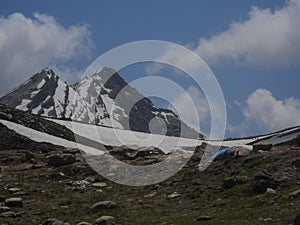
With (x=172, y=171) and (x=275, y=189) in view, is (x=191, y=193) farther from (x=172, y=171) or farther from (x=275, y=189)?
(x=172, y=171)

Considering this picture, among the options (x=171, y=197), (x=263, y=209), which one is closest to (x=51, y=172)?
(x=171, y=197)

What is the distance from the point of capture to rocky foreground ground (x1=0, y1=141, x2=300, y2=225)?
29.0 m

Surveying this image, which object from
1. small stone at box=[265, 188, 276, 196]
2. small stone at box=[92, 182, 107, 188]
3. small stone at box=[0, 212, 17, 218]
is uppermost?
small stone at box=[92, 182, 107, 188]

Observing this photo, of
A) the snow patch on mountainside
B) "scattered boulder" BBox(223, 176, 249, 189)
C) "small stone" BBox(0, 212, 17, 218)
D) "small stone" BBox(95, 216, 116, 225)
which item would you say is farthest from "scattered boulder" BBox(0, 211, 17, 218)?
the snow patch on mountainside

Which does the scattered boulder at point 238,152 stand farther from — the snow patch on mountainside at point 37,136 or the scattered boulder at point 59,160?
the snow patch on mountainside at point 37,136

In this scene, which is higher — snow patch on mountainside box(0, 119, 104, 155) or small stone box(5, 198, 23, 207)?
snow patch on mountainside box(0, 119, 104, 155)

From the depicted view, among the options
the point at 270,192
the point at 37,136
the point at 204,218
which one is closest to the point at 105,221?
the point at 204,218

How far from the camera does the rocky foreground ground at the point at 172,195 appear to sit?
29.0 meters

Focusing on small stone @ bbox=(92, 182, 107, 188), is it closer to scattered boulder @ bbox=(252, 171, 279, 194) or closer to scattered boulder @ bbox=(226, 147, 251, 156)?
scattered boulder @ bbox=(226, 147, 251, 156)

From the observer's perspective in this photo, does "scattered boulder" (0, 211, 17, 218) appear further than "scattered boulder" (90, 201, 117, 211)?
No

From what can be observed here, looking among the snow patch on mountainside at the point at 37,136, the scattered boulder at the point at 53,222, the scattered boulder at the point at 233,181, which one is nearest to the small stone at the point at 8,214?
the scattered boulder at the point at 53,222

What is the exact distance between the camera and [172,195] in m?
37.5

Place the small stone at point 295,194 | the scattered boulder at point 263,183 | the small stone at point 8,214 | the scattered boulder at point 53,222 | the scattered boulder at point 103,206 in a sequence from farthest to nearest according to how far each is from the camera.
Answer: the scattered boulder at point 103,206 → the scattered boulder at point 263,183 → the small stone at point 8,214 → the small stone at point 295,194 → the scattered boulder at point 53,222

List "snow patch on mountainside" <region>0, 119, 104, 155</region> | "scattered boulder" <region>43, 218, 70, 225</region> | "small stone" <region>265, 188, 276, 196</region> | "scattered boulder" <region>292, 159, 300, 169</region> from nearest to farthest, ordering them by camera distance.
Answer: "scattered boulder" <region>43, 218, 70, 225</region> → "small stone" <region>265, 188, 276, 196</region> → "scattered boulder" <region>292, 159, 300, 169</region> → "snow patch on mountainside" <region>0, 119, 104, 155</region>
